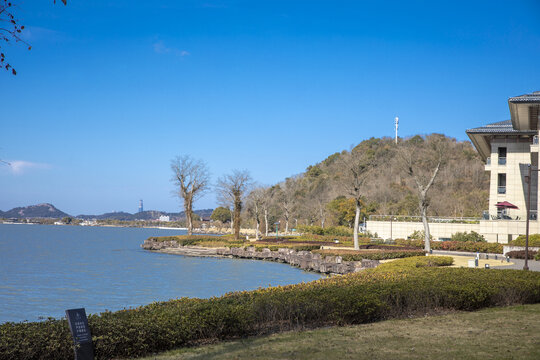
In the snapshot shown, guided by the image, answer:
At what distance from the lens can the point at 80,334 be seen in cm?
711

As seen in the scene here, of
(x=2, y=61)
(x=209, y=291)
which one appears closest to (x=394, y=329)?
(x=2, y=61)

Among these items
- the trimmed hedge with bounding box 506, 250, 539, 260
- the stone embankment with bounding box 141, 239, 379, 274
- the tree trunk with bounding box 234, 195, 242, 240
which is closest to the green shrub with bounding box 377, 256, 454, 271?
the stone embankment with bounding box 141, 239, 379, 274

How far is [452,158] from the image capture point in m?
85.4

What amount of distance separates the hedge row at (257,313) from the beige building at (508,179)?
26711 mm

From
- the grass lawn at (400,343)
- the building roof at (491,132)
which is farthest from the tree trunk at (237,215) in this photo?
the grass lawn at (400,343)

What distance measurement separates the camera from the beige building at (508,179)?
37.8 meters

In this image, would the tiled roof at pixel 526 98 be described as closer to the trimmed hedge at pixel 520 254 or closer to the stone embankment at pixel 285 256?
the trimmed hedge at pixel 520 254

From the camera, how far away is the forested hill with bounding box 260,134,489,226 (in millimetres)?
64438

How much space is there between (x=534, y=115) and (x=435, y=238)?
50.6 ft

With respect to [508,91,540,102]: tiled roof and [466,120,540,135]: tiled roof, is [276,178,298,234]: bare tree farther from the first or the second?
[508,91,540,102]: tiled roof

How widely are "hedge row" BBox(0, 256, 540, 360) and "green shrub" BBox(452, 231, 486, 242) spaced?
94.2 ft

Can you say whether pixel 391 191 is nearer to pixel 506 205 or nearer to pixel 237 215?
pixel 237 215

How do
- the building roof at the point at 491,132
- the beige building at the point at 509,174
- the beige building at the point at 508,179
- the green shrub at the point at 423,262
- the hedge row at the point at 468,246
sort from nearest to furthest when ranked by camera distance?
1. the green shrub at the point at 423,262
2. the hedge row at the point at 468,246
3. the beige building at the point at 508,179
4. the beige building at the point at 509,174
5. the building roof at the point at 491,132

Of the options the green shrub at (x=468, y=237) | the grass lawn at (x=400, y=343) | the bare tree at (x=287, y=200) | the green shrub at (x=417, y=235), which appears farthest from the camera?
the bare tree at (x=287, y=200)
